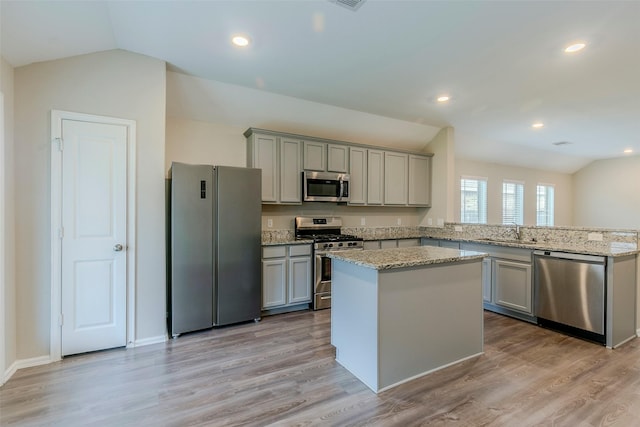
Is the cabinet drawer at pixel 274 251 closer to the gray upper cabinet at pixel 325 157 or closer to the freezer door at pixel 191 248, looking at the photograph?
the freezer door at pixel 191 248

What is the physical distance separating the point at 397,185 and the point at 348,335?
3.34m

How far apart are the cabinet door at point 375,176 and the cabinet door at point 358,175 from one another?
0.08 metres

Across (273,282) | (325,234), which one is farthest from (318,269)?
(325,234)

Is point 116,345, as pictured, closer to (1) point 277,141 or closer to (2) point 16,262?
(2) point 16,262

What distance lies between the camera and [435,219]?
5.44m

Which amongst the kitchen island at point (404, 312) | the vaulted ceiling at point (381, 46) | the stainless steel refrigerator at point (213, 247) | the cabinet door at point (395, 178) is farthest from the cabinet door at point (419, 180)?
the stainless steel refrigerator at point (213, 247)

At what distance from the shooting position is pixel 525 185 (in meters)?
7.77

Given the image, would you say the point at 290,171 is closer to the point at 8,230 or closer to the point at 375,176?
the point at 375,176

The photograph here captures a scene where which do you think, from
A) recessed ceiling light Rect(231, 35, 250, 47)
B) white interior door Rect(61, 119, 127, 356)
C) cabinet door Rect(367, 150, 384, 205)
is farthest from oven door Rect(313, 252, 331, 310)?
recessed ceiling light Rect(231, 35, 250, 47)

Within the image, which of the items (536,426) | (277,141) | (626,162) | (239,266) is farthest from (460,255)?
(626,162)

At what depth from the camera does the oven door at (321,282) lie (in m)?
4.08

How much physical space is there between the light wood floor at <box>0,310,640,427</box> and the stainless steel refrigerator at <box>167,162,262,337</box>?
404 millimetres

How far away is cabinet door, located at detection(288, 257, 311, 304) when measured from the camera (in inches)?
156

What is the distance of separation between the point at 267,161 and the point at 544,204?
8.14 meters
